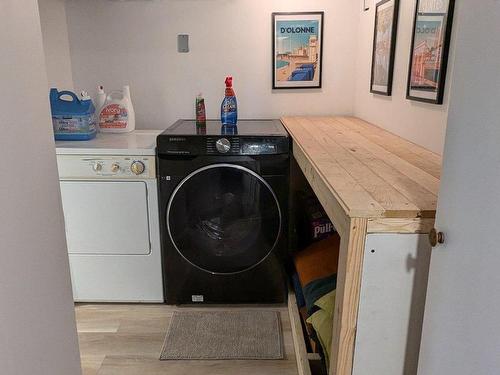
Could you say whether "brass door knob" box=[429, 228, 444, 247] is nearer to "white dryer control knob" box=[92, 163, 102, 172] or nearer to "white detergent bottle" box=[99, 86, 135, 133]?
"white dryer control knob" box=[92, 163, 102, 172]

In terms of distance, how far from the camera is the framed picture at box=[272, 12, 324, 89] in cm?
254

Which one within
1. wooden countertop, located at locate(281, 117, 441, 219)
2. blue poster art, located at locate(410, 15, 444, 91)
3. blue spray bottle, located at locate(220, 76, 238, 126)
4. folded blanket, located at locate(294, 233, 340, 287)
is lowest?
folded blanket, located at locate(294, 233, 340, 287)

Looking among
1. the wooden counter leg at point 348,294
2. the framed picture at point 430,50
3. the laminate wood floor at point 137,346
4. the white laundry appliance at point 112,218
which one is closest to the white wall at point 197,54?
the white laundry appliance at point 112,218

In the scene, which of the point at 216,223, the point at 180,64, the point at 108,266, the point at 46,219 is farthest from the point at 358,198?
the point at 180,64

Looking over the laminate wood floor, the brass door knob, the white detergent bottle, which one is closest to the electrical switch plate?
the white detergent bottle

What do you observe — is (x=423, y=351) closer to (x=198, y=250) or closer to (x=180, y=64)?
(x=198, y=250)

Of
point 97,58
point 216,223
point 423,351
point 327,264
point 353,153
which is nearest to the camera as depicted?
point 423,351

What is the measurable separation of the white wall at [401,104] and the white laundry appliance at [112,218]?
1.23 metres

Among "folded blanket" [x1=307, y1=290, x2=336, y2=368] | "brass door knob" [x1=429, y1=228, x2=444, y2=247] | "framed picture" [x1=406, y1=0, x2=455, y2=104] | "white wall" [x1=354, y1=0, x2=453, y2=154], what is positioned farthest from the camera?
"white wall" [x1=354, y1=0, x2=453, y2=154]

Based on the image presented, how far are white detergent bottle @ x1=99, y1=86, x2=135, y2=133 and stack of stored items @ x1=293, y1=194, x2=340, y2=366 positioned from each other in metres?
1.20

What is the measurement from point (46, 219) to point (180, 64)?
71.3 inches

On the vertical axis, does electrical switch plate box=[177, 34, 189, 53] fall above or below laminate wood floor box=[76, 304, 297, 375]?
above

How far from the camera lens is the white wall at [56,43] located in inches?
92.4

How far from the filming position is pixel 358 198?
100 centimetres
